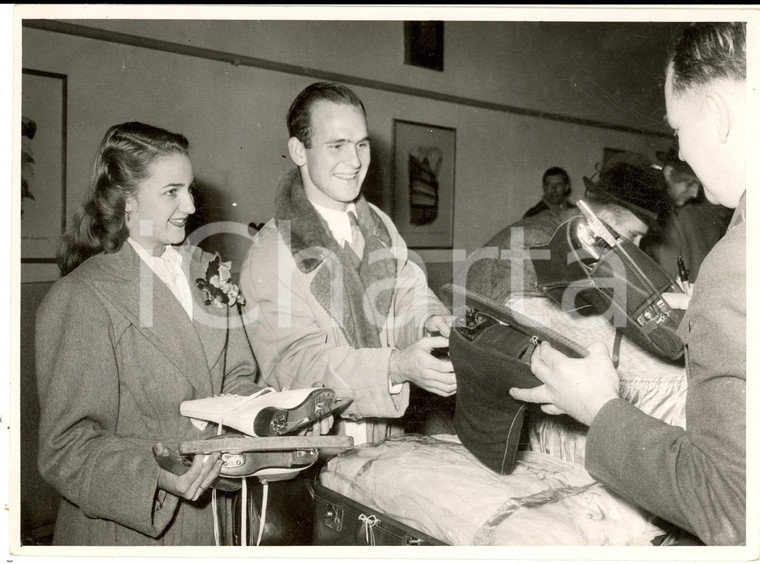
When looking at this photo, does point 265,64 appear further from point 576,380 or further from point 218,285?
point 576,380

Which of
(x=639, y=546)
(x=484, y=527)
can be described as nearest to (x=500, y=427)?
(x=484, y=527)

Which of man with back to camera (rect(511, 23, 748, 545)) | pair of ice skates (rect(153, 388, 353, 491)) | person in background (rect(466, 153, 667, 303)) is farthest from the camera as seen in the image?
person in background (rect(466, 153, 667, 303))

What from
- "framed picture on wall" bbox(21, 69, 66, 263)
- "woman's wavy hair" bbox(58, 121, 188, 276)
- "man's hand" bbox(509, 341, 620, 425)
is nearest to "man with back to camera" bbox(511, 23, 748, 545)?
"man's hand" bbox(509, 341, 620, 425)

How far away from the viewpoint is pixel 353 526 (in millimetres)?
926

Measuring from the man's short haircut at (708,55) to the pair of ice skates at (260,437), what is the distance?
0.73 metres

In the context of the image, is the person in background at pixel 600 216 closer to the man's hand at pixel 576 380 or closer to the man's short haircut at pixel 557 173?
the man's short haircut at pixel 557 173

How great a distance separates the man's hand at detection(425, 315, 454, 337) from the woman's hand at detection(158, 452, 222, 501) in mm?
419

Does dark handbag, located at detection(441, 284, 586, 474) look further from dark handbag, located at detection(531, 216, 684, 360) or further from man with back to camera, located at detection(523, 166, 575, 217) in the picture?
man with back to camera, located at detection(523, 166, 575, 217)

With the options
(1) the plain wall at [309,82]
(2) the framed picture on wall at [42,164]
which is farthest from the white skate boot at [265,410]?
(2) the framed picture on wall at [42,164]

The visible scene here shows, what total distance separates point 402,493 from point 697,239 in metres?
0.69

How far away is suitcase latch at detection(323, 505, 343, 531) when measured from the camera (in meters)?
0.94

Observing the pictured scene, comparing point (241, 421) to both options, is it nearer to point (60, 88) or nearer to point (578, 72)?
point (60, 88)

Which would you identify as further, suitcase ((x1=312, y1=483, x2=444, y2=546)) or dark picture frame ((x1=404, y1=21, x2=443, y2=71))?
dark picture frame ((x1=404, y1=21, x2=443, y2=71))

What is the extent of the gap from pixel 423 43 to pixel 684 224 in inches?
23.0
